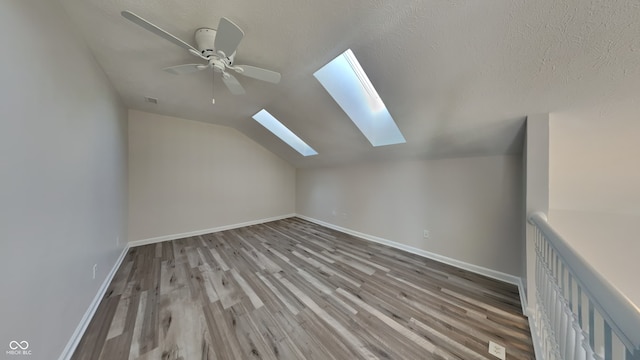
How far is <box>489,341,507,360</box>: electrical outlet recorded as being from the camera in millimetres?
1343

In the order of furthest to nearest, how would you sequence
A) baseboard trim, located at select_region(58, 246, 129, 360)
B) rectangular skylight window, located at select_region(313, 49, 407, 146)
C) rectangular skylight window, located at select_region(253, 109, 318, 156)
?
rectangular skylight window, located at select_region(253, 109, 318, 156) → rectangular skylight window, located at select_region(313, 49, 407, 146) → baseboard trim, located at select_region(58, 246, 129, 360)

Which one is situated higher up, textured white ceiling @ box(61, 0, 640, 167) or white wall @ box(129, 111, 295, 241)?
textured white ceiling @ box(61, 0, 640, 167)

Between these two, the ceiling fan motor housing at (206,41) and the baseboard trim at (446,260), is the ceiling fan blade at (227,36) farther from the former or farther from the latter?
the baseboard trim at (446,260)

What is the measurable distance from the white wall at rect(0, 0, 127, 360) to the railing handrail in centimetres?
208

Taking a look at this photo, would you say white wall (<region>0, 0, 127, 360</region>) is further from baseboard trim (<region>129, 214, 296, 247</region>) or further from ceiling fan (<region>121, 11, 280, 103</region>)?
baseboard trim (<region>129, 214, 296, 247</region>)

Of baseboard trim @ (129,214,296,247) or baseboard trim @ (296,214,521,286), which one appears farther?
baseboard trim @ (129,214,296,247)

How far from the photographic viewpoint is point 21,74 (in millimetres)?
961

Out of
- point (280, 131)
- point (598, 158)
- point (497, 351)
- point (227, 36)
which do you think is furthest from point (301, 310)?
point (280, 131)

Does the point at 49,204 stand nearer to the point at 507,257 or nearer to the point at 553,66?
the point at 553,66

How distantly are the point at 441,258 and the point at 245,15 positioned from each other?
3.53m

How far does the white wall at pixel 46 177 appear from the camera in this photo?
884 mm

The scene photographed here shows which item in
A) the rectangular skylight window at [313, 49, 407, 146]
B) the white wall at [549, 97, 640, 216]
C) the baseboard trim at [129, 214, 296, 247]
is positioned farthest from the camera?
the baseboard trim at [129, 214, 296, 247]
